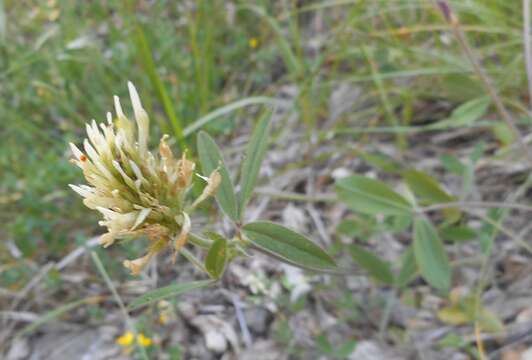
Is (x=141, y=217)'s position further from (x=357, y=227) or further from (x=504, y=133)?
(x=504, y=133)

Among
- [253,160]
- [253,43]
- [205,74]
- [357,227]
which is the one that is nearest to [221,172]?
[253,160]

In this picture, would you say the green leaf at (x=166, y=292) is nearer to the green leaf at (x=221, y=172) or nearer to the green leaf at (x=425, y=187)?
the green leaf at (x=221, y=172)

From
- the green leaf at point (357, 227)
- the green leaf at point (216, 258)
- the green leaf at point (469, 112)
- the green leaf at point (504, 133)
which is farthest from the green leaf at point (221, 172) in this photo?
the green leaf at point (504, 133)

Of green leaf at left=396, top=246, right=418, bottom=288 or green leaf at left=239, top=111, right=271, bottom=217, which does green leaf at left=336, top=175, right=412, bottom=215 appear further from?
green leaf at left=239, top=111, right=271, bottom=217

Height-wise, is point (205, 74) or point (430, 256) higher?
point (205, 74)

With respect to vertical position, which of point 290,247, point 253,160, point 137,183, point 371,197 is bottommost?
point 371,197

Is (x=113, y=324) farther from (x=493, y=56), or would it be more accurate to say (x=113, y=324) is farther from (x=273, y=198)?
(x=493, y=56)

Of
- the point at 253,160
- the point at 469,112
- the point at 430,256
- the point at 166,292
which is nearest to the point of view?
the point at 166,292

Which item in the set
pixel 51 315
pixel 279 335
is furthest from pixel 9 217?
pixel 279 335
